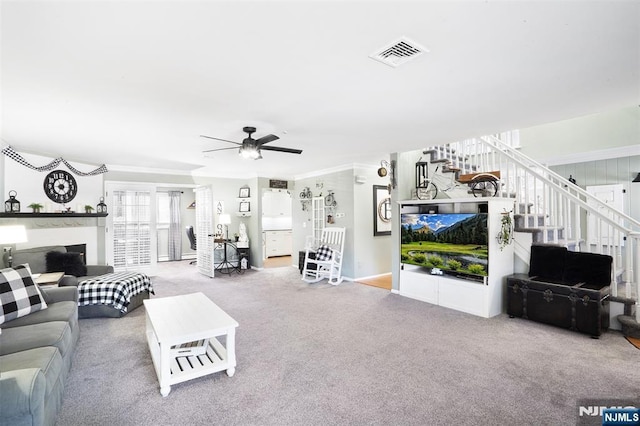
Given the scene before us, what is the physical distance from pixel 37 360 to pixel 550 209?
5.84 meters

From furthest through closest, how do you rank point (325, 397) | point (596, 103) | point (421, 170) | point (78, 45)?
point (421, 170), point (596, 103), point (325, 397), point (78, 45)

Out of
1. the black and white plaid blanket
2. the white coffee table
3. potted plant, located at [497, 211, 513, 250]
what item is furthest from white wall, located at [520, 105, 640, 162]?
the black and white plaid blanket

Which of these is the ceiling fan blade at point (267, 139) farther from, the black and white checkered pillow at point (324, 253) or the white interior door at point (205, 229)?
the white interior door at point (205, 229)

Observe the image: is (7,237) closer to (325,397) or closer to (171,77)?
(171,77)

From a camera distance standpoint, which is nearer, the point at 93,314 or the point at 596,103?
the point at 596,103

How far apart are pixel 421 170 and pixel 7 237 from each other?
18.6 ft

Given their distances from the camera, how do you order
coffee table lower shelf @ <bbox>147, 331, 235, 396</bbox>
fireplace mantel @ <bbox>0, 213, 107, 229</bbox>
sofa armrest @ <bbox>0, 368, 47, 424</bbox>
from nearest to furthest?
sofa armrest @ <bbox>0, 368, 47, 424</bbox> < coffee table lower shelf @ <bbox>147, 331, 235, 396</bbox> < fireplace mantel @ <bbox>0, 213, 107, 229</bbox>

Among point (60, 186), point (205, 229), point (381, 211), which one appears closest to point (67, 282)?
point (60, 186)

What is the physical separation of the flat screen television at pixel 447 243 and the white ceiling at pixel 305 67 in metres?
1.27

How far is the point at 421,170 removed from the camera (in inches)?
212

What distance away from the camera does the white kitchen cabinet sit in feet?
30.6

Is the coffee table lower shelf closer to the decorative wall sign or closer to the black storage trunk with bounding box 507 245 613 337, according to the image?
the black storage trunk with bounding box 507 245 613 337

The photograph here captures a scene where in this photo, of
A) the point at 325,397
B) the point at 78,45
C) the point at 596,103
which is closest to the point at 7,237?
the point at 78,45

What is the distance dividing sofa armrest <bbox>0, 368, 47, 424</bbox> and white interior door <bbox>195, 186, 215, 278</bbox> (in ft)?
16.7
